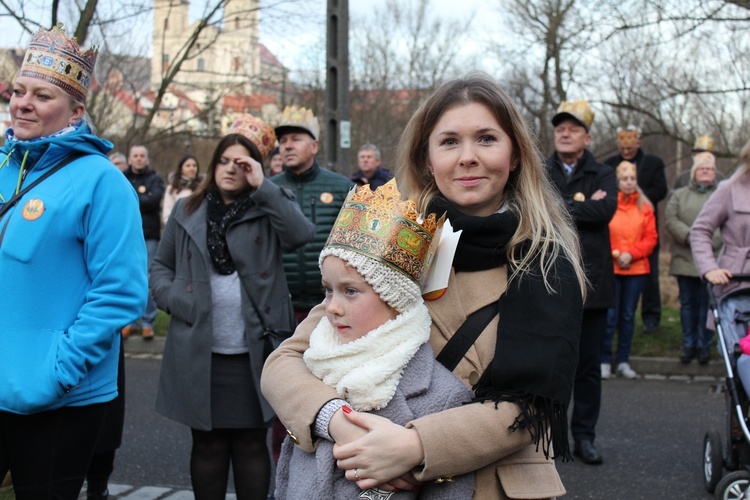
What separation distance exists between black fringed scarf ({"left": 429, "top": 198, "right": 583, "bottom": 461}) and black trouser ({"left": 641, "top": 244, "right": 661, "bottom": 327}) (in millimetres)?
7826

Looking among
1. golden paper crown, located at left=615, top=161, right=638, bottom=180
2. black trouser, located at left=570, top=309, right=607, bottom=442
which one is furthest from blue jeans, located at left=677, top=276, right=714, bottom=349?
black trouser, located at left=570, top=309, right=607, bottom=442

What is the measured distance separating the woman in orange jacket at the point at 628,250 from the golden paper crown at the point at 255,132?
477 centimetres

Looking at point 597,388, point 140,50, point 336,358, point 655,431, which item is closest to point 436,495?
point 336,358

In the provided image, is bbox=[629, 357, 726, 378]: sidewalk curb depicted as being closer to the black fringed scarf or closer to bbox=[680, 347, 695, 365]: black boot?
bbox=[680, 347, 695, 365]: black boot

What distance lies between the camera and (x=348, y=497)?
1957mm

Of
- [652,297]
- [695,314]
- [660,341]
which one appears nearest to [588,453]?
A: [695,314]

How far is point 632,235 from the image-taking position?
8336mm

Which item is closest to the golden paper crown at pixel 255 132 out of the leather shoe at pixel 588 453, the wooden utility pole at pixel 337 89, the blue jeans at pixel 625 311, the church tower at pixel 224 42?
the leather shoe at pixel 588 453

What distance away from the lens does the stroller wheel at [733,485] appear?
14.8 feet

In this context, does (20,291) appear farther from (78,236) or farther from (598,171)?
(598,171)

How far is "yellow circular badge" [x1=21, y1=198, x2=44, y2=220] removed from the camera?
9.51 feet

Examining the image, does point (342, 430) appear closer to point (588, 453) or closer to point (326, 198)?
point (326, 198)

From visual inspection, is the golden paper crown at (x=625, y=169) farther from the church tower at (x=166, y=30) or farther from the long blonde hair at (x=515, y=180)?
the church tower at (x=166, y=30)

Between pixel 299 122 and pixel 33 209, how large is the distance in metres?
2.72
